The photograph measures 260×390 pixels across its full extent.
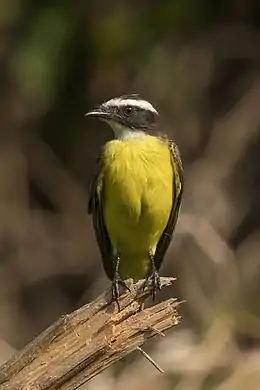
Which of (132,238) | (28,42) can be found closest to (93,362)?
(132,238)

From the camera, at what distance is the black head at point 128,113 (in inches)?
208

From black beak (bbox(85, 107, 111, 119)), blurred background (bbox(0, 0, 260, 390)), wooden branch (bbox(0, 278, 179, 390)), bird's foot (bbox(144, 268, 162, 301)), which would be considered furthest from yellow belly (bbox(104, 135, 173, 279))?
blurred background (bbox(0, 0, 260, 390))

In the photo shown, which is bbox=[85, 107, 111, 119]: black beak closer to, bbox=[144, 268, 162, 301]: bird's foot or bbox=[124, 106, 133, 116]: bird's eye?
bbox=[124, 106, 133, 116]: bird's eye

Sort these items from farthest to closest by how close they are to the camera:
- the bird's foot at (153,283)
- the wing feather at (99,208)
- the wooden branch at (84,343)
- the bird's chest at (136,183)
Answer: the wing feather at (99,208)
the bird's chest at (136,183)
the bird's foot at (153,283)
the wooden branch at (84,343)

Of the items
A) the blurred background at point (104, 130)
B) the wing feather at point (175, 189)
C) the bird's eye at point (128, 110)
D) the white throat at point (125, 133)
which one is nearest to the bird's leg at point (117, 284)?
the wing feather at point (175, 189)

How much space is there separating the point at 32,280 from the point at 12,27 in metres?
2.03

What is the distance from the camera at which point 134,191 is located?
16.4ft

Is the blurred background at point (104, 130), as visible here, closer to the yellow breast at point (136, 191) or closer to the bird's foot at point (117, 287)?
the yellow breast at point (136, 191)

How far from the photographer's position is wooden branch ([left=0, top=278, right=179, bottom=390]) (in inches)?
159

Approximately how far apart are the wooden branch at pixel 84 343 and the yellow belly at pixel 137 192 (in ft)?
2.47

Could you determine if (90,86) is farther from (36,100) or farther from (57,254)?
(57,254)

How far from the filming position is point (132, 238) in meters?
5.12

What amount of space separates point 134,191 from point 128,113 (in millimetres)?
479

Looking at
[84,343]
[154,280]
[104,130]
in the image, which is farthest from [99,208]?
[104,130]
